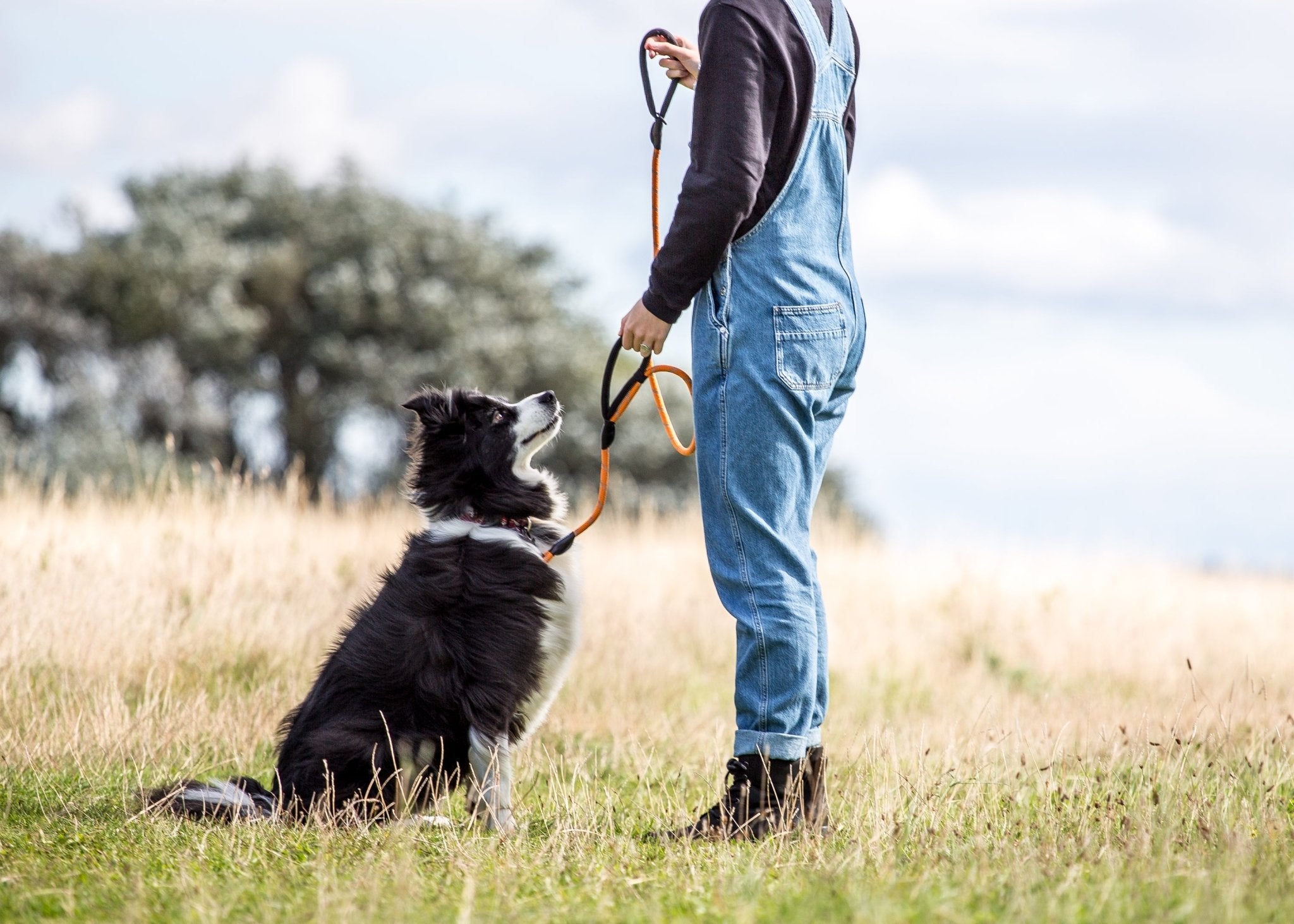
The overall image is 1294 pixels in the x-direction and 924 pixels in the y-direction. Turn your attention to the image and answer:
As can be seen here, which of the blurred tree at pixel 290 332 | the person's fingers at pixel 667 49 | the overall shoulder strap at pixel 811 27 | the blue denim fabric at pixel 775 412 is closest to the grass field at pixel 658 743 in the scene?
the blue denim fabric at pixel 775 412

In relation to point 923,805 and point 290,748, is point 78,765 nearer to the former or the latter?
point 290,748

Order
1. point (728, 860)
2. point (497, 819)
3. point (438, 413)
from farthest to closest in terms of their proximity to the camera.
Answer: point (438, 413)
point (497, 819)
point (728, 860)

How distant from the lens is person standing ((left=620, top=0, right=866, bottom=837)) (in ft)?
10.5

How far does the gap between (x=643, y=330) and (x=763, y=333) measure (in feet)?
1.12

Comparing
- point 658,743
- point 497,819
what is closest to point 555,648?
point 497,819

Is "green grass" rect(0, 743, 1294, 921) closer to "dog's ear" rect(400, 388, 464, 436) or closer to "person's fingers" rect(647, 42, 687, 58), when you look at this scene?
"dog's ear" rect(400, 388, 464, 436)

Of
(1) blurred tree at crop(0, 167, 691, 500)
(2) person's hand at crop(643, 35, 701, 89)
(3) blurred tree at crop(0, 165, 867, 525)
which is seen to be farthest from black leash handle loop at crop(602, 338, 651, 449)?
(1) blurred tree at crop(0, 167, 691, 500)

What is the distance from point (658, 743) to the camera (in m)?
5.31

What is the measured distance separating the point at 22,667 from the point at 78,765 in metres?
1.54

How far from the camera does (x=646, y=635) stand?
25.2 ft

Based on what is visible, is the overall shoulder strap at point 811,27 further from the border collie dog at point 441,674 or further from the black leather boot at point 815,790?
the black leather boot at point 815,790

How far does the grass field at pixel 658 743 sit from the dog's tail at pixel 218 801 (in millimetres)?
100

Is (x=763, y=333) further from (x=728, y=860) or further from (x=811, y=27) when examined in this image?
(x=728, y=860)

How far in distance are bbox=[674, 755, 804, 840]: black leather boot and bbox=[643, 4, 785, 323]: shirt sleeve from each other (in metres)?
1.32
